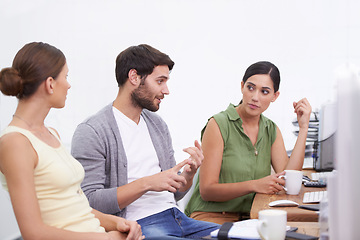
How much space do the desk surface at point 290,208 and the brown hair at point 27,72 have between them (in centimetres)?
88

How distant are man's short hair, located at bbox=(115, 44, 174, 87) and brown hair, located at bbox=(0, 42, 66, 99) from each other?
0.61 meters

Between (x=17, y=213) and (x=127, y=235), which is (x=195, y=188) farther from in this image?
(x=17, y=213)

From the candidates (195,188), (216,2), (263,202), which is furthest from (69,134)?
(263,202)

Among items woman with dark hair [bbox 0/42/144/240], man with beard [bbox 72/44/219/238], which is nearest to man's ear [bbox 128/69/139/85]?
man with beard [bbox 72/44/219/238]

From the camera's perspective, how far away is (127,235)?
150cm

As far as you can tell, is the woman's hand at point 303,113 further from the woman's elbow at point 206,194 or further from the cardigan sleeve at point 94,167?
the cardigan sleeve at point 94,167

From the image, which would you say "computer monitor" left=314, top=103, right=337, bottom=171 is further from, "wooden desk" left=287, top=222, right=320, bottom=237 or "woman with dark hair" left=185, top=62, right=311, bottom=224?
"wooden desk" left=287, top=222, right=320, bottom=237

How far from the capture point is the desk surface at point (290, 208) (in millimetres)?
1595

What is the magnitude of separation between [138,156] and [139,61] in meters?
0.41

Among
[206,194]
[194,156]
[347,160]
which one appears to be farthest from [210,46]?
[347,160]

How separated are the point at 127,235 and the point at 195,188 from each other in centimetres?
105

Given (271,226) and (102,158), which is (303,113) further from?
(271,226)

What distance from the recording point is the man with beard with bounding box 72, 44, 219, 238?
1665 millimetres

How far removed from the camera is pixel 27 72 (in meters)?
1.31
